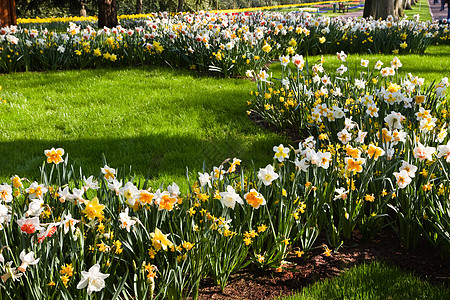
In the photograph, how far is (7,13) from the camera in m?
9.07

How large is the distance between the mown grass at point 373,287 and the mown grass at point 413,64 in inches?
177

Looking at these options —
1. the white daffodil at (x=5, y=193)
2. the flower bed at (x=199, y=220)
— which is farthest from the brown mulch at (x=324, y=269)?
the white daffodil at (x=5, y=193)

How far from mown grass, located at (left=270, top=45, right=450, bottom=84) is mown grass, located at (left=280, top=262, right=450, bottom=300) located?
14.7 ft

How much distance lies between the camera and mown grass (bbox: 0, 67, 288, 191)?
3.81 metres

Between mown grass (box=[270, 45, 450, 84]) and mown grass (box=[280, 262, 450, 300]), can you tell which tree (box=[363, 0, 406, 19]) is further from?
mown grass (box=[280, 262, 450, 300])

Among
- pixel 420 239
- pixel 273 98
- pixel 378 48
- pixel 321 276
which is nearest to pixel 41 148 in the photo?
pixel 273 98

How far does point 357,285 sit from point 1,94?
196 inches

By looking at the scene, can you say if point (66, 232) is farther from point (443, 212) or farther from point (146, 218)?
point (443, 212)

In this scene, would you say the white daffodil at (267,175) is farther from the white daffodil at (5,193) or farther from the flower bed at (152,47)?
the flower bed at (152,47)

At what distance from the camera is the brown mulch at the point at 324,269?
2121mm

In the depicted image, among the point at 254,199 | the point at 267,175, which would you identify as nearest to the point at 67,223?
the point at 254,199

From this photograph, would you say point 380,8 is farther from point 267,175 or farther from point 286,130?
point 267,175

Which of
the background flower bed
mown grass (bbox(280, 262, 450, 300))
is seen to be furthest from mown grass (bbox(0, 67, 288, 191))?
mown grass (bbox(280, 262, 450, 300))

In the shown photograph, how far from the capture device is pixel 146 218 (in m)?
1.95
